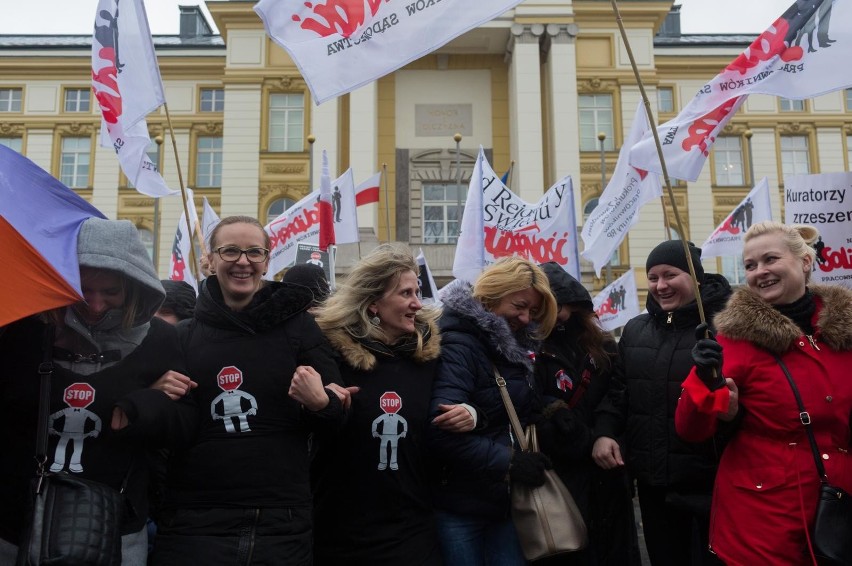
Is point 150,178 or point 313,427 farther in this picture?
point 150,178

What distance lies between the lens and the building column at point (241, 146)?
2566cm

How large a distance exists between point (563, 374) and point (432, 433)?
1023 mm

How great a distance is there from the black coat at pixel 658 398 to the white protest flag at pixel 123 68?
378 cm

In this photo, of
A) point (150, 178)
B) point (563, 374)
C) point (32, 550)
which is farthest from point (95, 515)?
point (150, 178)

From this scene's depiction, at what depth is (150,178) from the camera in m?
6.86

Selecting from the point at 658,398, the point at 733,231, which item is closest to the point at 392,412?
the point at 658,398

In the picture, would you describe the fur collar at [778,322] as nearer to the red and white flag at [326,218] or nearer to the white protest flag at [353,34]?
the white protest flag at [353,34]

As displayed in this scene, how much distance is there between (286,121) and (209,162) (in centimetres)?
339

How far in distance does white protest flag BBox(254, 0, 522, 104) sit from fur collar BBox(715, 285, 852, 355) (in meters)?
2.08

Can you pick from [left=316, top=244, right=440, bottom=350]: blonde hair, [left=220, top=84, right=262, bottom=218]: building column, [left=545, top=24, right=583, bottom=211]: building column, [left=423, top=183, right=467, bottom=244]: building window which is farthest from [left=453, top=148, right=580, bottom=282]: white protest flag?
[left=220, top=84, right=262, bottom=218]: building column

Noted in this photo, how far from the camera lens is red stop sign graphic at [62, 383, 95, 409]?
2.56m

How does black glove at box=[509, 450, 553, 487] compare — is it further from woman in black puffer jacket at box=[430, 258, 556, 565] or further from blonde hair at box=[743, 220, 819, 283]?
blonde hair at box=[743, 220, 819, 283]

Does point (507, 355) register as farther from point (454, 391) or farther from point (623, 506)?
point (623, 506)

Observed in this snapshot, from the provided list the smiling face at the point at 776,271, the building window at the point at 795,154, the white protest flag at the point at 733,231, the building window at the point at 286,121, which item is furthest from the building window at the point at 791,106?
the smiling face at the point at 776,271
